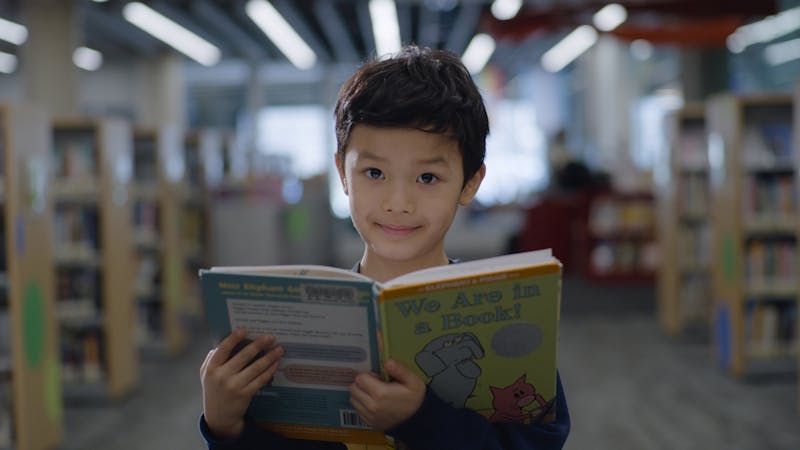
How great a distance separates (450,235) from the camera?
994 centimetres

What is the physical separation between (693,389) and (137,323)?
3.89 meters

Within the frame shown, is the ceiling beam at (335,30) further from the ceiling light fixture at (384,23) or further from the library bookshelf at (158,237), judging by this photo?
the library bookshelf at (158,237)

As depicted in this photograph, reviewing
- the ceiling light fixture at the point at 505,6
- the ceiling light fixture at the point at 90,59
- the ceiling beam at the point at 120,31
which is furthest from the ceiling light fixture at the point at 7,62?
the ceiling light fixture at the point at 505,6

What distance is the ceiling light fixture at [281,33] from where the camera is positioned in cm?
1006

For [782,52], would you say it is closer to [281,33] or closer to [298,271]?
[281,33]

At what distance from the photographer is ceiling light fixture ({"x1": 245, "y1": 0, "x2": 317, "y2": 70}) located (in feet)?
33.0

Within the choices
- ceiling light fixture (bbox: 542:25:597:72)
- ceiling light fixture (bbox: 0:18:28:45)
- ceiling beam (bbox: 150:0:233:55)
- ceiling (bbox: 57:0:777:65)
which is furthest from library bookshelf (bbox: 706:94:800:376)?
ceiling light fixture (bbox: 0:18:28:45)

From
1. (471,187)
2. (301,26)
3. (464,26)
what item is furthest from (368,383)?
(464,26)

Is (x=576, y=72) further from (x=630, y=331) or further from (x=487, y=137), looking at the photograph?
(x=487, y=137)

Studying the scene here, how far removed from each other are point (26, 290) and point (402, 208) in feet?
9.48

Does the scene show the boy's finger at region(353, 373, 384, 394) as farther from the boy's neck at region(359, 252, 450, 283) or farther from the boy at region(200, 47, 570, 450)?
the boy's neck at region(359, 252, 450, 283)

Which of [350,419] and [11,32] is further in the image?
[11,32]

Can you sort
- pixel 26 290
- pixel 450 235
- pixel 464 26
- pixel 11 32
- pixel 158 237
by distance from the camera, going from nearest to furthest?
pixel 26 290 → pixel 158 237 → pixel 450 235 → pixel 11 32 → pixel 464 26

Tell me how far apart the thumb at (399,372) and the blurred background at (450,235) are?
0.40m
